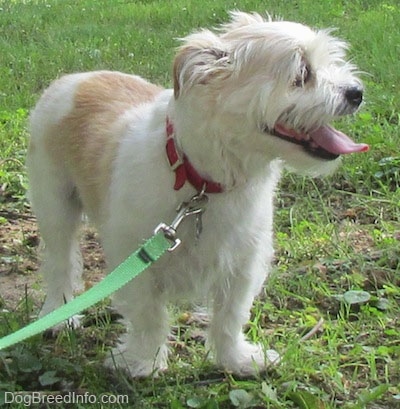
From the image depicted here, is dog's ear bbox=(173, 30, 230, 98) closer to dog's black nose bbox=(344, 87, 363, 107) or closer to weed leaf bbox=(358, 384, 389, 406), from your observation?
dog's black nose bbox=(344, 87, 363, 107)

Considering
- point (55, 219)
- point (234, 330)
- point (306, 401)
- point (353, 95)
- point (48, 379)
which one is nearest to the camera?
point (353, 95)

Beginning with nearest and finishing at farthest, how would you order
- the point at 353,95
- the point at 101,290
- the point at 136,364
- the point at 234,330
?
the point at 101,290 → the point at 353,95 → the point at 136,364 → the point at 234,330

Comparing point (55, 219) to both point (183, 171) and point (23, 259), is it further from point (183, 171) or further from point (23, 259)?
point (183, 171)

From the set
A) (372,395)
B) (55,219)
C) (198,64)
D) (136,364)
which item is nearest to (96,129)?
(55,219)

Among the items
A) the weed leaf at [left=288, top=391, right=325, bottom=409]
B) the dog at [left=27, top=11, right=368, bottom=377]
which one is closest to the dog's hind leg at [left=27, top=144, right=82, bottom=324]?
the dog at [left=27, top=11, right=368, bottom=377]

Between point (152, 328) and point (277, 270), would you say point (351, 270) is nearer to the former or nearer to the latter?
point (277, 270)

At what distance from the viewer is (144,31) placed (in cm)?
879

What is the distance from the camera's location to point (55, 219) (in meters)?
3.74

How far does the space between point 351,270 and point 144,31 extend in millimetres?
5434

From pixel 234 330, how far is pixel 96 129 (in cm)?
98

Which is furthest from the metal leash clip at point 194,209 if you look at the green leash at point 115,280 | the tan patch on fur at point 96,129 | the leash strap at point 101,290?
the tan patch on fur at point 96,129

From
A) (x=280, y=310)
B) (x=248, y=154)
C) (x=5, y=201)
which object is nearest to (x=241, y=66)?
(x=248, y=154)

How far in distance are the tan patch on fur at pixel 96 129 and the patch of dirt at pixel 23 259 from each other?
0.63 m

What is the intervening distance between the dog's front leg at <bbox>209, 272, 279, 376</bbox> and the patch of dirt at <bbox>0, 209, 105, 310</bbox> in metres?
0.93
